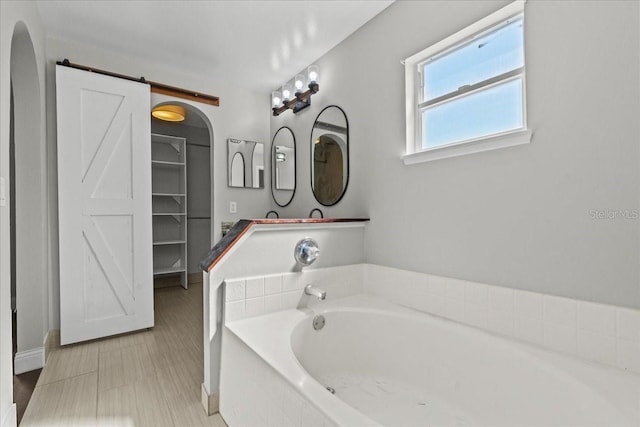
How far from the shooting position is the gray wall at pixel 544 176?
1.08m

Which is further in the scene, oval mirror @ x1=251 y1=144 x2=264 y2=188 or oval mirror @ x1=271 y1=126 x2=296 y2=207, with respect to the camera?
oval mirror @ x1=251 y1=144 x2=264 y2=188

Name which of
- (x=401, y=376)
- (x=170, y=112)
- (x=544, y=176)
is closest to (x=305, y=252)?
(x=401, y=376)

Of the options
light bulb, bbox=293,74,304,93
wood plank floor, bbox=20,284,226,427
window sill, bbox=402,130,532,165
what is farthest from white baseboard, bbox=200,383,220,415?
light bulb, bbox=293,74,304,93

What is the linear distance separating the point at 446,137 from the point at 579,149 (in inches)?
25.6

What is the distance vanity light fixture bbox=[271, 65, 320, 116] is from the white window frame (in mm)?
983

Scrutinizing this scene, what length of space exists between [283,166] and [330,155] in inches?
32.5

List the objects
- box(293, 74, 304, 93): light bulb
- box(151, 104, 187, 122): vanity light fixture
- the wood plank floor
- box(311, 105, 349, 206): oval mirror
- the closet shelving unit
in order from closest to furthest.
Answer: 1. the wood plank floor
2. box(311, 105, 349, 206): oval mirror
3. box(293, 74, 304, 93): light bulb
4. box(151, 104, 187, 122): vanity light fixture
5. the closet shelving unit

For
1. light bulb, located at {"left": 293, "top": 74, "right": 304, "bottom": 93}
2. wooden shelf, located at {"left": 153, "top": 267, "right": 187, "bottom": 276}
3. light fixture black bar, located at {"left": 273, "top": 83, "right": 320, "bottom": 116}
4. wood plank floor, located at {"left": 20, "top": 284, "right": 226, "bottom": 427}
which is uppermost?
light bulb, located at {"left": 293, "top": 74, "right": 304, "bottom": 93}

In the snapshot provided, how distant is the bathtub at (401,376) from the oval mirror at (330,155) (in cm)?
95

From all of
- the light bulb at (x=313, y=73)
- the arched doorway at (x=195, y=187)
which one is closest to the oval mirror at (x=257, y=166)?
the light bulb at (x=313, y=73)

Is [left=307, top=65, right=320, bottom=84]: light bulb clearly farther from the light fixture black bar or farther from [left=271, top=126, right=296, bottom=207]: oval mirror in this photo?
[left=271, top=126, right=296, bottom=207]: oval mirror

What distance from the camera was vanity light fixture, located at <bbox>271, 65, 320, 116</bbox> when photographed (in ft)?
8.61

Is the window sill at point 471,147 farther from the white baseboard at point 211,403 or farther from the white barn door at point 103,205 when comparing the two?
the white barn door at point 103,205

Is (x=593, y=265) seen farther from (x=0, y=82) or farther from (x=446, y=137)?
(x=0, y=82)
